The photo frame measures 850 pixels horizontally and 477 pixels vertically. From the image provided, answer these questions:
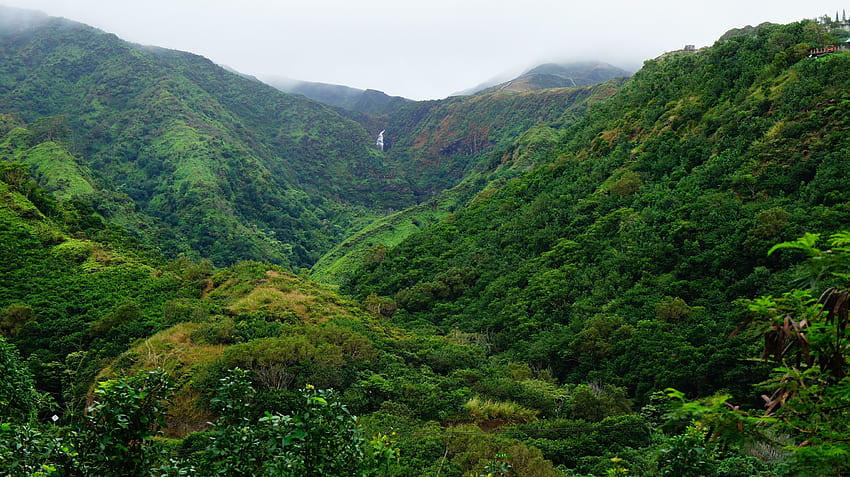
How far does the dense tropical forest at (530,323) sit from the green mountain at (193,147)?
19388 millimetres

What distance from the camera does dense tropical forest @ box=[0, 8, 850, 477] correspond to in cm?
480

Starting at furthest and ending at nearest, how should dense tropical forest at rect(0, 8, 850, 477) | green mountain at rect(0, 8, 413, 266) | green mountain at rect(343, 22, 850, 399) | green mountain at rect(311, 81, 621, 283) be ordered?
green mountain at rect(0, 8, 413, 266) < green mountain at rect(311, 81, 621, 283) < green mountain at rect(343, 22, 850, 399) < dense tropical forest at rect(0, 8, 850, 477)

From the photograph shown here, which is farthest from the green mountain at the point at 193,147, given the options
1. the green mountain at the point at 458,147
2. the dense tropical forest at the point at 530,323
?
the dense tropical forest at the point at 530,323

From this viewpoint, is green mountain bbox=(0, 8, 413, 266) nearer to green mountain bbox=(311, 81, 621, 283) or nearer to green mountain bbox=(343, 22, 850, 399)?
green mountain bbox=(311, 81, 621, 283)

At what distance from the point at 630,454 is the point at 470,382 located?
9303mm

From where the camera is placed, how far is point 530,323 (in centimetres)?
3141

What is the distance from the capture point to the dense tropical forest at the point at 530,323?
4.80 metres

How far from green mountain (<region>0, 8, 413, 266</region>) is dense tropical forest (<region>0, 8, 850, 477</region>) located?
63.6ft

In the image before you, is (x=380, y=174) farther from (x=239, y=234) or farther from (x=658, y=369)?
(x=658, y=369)

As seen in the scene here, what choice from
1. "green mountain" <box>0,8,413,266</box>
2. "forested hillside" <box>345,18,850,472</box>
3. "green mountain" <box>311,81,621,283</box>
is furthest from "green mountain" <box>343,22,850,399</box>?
"green mountain" <box>0,8,413,266</box>

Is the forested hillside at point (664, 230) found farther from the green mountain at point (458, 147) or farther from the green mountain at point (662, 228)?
the green mountain at point (458, 147)

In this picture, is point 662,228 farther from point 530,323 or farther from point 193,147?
point 193,147

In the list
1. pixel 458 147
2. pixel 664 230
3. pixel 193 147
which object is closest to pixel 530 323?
pixel 664 230

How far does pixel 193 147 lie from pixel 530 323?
99.7 m
